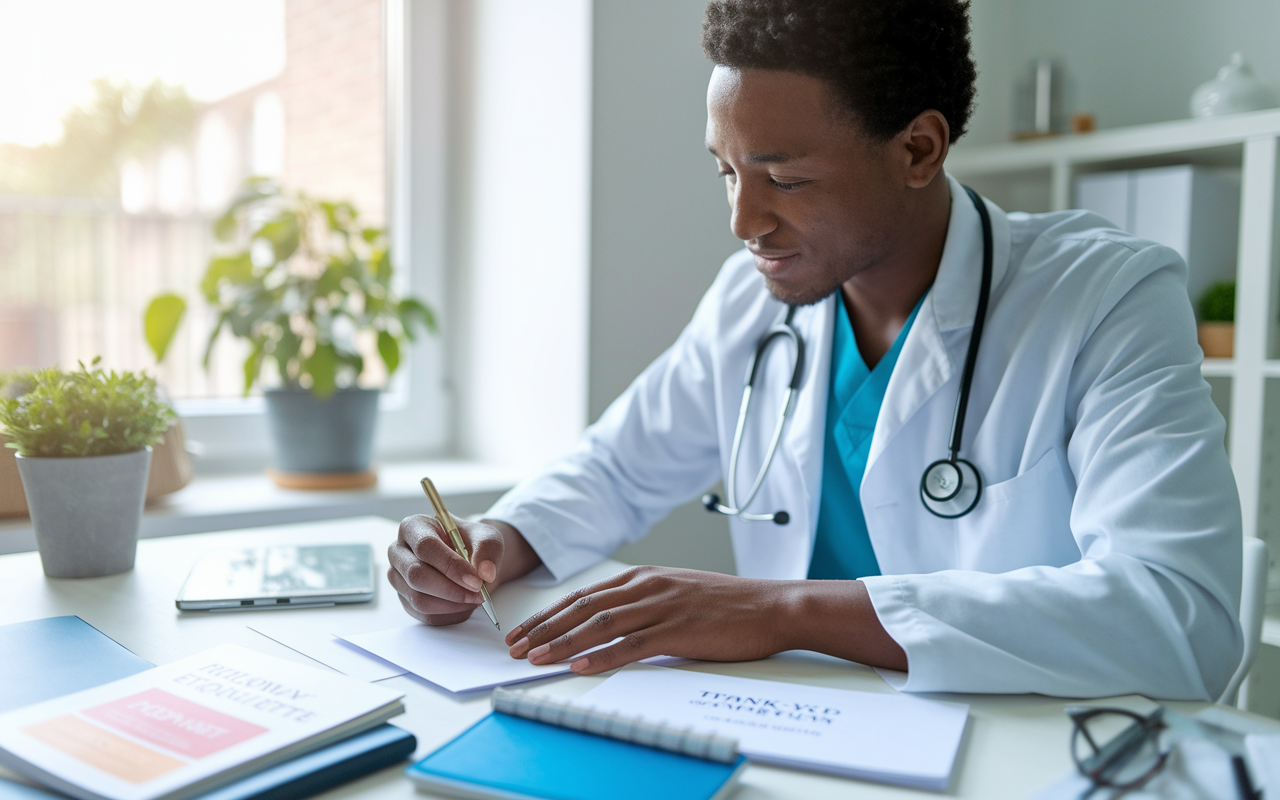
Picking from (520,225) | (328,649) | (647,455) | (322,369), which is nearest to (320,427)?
(322,369)

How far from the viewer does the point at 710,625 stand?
33.1 inches

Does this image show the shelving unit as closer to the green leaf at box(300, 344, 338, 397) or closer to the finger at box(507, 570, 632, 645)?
the finger at box(507, 570, 632, 645)

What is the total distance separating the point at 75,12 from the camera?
1826mm

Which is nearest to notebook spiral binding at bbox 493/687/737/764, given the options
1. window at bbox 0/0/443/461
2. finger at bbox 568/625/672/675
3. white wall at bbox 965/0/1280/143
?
finger at bbox 568/625/672/675

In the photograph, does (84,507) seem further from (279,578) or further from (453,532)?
(453,532)

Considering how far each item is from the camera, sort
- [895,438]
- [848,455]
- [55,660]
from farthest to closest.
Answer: [848,455] < [895,438] < [55,660]

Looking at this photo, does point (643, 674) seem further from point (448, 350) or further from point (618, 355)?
point (448, 350)

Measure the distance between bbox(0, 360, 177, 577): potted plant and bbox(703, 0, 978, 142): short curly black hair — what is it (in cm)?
81

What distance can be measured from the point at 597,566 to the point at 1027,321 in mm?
608

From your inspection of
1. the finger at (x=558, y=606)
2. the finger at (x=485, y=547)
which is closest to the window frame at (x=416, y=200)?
the finger at (x=485, y=547)

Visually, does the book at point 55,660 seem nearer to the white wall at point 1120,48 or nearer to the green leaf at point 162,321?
the green leaf at point 162,321

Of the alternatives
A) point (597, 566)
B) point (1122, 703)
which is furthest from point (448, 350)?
point (1122, 703)

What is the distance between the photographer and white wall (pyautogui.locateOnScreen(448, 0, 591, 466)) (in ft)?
6.22

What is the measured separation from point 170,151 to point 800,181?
1446 millimetres
